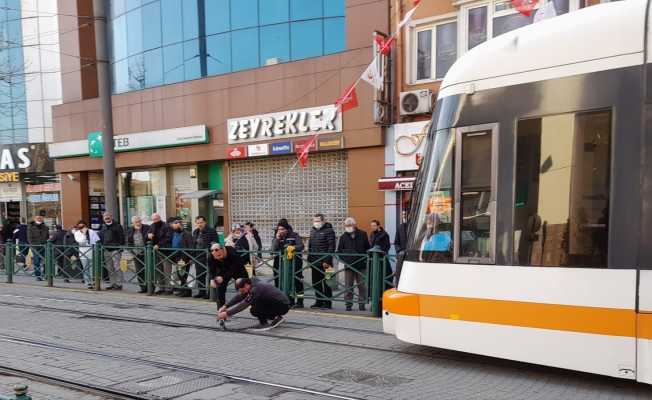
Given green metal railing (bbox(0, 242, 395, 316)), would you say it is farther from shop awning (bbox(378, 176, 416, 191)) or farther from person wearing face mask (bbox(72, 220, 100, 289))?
shop awning (bbox(378, 176, 416, 191))

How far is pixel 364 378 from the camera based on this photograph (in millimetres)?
5469

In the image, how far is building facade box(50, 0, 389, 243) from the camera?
1404cm

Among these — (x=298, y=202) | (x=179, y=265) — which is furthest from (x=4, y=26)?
(x=179, y=265)

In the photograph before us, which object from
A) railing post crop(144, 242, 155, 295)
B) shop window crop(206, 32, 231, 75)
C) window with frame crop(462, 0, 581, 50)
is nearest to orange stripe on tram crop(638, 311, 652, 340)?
window with frame crop(462, 0, 581, 50)

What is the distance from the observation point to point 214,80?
16.5m

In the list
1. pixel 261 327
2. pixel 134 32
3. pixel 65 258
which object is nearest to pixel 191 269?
pixel 261 327

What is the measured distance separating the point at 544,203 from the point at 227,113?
42.1 feet

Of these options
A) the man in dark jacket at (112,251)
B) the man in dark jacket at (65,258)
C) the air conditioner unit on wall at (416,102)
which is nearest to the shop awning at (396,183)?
the air conditioner unit on wall at (416,102)

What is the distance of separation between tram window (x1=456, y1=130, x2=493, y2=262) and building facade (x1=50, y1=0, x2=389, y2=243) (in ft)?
26.9

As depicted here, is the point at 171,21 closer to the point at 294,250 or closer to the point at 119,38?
the point at 119,38

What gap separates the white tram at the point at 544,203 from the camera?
445cm

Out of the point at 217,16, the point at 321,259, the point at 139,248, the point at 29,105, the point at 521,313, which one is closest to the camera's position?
the point at 521,313

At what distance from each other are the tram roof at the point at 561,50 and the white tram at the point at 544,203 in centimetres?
1

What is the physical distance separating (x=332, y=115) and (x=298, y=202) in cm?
293
